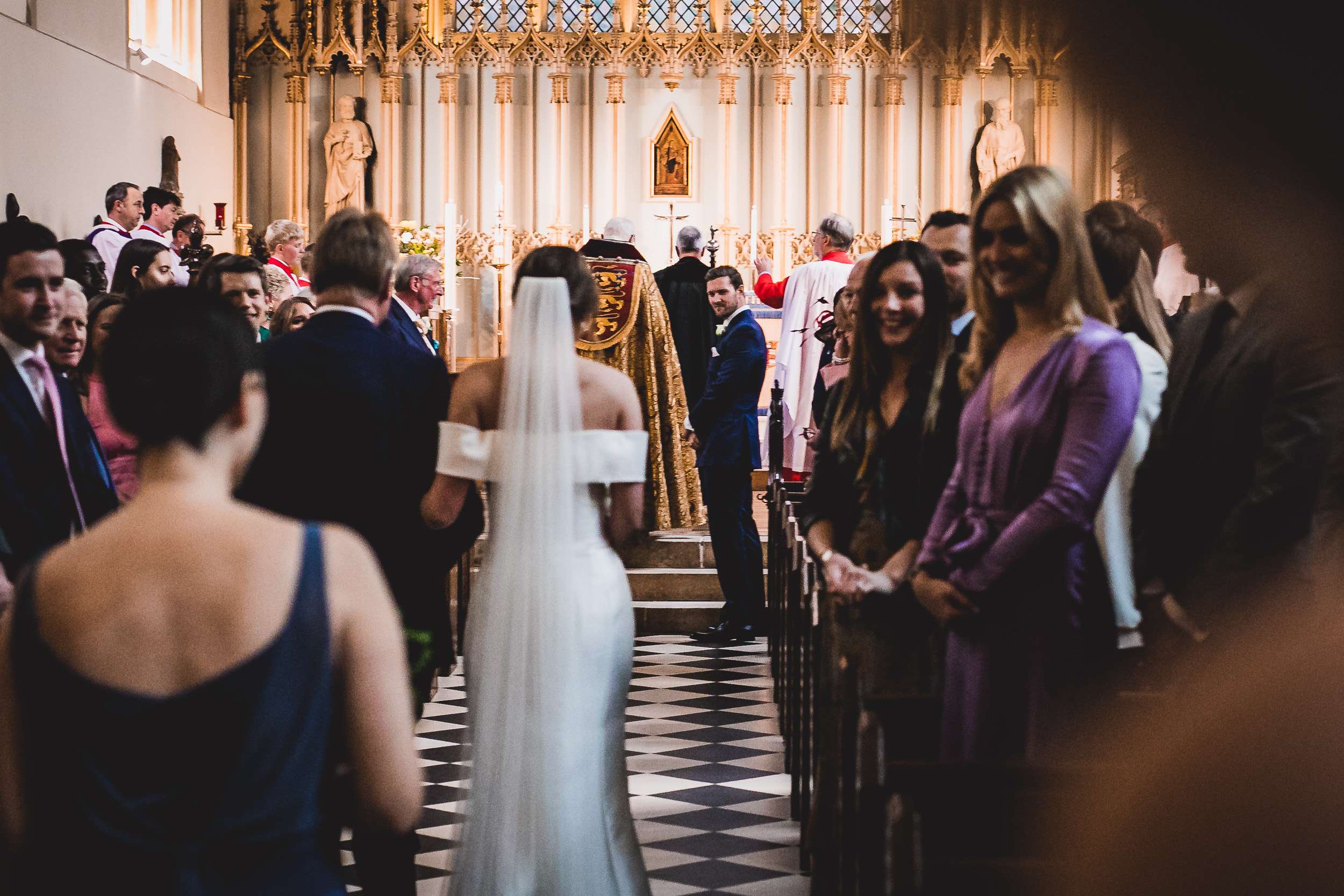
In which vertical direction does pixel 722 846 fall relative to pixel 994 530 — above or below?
below

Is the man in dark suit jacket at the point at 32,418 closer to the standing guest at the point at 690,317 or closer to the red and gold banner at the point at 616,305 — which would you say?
the red and gold banner at the point at 616,305

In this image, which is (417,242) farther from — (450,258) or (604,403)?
(604,403)

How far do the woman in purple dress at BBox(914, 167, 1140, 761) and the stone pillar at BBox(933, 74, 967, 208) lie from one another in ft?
40.3

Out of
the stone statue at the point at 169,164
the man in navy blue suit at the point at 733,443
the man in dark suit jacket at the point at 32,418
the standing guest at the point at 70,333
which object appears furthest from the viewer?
the stone statue at the point at 169,164

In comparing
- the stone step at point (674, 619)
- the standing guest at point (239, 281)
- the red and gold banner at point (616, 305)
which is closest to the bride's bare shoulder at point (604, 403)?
the standing guest at point (239, 281)

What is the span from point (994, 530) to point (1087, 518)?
0.19 m

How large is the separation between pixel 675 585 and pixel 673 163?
7.46m

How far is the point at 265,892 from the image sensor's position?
133 cm

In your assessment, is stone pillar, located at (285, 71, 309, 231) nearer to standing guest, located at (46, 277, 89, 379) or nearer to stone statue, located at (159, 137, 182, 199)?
stone statue, located at (159, 137, 182, 199)

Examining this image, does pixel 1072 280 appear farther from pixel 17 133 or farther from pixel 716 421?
pixel 17 133

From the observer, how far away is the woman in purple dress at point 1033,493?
7.78ft

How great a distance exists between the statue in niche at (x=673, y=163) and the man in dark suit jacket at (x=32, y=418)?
1156 centimetres

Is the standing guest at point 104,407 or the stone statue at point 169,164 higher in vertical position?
the stone statue at point 169,164

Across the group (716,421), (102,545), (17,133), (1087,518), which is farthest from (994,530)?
(17,133)
